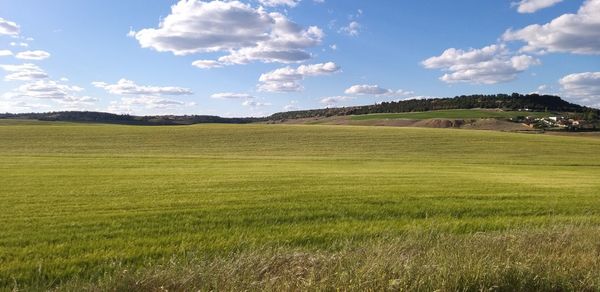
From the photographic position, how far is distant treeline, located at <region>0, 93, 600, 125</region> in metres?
136

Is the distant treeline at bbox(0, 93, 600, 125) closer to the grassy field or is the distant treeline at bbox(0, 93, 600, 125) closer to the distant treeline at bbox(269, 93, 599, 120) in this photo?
the distant treeline at bbox(269, 93, 599, 120)

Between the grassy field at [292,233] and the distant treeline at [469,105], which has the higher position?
the distant treeline at [469,105]

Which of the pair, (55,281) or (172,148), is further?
(172,148)

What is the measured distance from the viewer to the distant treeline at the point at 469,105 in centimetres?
13512

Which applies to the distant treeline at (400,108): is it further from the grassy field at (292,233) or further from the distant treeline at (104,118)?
the grassy field at (292,233)

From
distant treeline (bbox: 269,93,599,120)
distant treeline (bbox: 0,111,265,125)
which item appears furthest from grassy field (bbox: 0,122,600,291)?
distant treeline (bbox: 269,93,599,120)

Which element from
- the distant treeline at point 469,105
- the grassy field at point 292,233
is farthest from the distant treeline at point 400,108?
the grassy field at point 292,233

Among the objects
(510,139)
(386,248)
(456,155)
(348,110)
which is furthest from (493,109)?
(386,248)

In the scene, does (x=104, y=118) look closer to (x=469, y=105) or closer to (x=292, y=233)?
(x=469, y=105)

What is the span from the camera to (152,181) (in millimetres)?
20641

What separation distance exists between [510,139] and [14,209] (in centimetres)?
5622

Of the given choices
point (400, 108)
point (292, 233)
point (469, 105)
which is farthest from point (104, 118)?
point (292, 233)

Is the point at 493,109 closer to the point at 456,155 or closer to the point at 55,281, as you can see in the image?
the point at 456,155

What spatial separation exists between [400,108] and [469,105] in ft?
63.6
